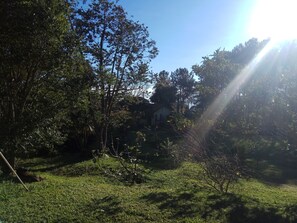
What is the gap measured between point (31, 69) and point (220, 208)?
6430 mm

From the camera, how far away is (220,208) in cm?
664

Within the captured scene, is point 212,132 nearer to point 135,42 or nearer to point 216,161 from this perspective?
point 216,161

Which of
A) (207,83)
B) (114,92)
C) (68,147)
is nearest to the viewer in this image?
(207,83)

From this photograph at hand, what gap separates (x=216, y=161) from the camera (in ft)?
26.7

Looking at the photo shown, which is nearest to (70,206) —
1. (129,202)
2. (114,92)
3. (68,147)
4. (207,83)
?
(129,202)

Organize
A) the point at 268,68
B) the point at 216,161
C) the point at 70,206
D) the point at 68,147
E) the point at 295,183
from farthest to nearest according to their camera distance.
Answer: the point at 68,147
the point at 295,183
the point at 268,68
the point at 216,161
the point at 70,206

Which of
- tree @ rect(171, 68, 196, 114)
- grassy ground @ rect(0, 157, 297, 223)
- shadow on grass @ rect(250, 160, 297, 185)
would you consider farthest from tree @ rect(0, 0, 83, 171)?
tree @ rect(171, 68, 196, 114)

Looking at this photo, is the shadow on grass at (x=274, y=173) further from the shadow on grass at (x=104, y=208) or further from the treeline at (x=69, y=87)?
the shadow on grass at (x=104, y=208)

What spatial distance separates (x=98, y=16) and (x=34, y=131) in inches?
381

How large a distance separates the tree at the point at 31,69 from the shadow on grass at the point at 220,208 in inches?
170

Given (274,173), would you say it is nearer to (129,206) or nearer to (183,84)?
(129,206)

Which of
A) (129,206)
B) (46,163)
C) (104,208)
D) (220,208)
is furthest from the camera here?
(46,163)

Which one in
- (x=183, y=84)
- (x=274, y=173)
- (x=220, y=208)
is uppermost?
(x=183, y=84)

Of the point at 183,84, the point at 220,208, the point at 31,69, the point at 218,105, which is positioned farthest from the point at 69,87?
the point at 183,84
